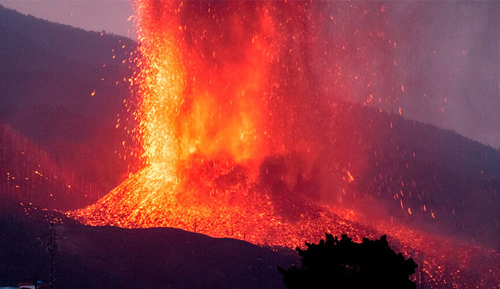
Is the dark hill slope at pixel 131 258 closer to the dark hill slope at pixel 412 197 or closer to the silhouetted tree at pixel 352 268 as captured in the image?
the silhouetted tree at pixel 352 268

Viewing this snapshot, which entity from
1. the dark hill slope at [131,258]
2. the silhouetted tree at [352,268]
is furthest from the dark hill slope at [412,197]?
the silhouetted tree at [352,268]

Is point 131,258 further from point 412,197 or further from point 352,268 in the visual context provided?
point 412,197

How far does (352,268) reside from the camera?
28.9 m

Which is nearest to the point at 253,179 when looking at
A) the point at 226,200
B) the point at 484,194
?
the point at 226,200

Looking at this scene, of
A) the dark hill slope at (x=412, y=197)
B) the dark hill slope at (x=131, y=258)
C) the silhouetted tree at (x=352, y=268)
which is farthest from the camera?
the dark hill slope at (x=412, y=197)

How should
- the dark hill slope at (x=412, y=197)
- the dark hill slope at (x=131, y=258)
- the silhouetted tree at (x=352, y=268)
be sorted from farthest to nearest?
the dark hill slope at (x=412, y=197), the dark hill slope at (x=131, y=258), the silhouetted tree at (x=352, y=268)

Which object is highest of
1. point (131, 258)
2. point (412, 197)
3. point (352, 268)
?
point (412, 197)

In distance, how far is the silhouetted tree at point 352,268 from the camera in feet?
89.9

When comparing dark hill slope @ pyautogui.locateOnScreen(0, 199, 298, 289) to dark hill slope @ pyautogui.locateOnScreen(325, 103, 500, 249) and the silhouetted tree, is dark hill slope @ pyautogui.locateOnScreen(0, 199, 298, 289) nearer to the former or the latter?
the silhouetted tree

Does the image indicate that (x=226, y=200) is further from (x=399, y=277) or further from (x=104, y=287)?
(x=399, y=277)

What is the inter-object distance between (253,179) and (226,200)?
8594mm

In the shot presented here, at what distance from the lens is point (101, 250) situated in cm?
6650

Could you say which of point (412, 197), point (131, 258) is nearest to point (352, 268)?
point (131, 258)

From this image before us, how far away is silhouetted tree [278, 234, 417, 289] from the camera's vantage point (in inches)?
1079
